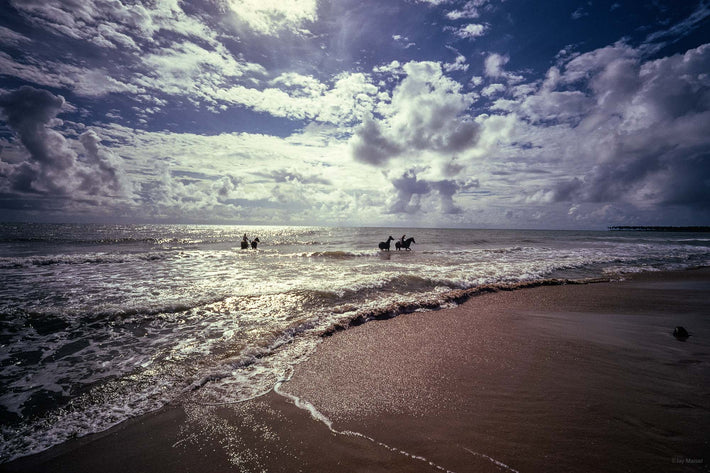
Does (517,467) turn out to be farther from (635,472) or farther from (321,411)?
(321,411)

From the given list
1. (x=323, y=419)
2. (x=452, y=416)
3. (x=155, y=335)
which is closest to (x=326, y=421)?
(x=323, y=419)

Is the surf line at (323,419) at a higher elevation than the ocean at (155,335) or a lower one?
higher

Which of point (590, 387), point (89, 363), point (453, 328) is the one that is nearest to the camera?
point (590, 387)

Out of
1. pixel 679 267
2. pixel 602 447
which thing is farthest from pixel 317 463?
pixel 679 267

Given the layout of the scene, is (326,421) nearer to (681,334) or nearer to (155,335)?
(155,335)

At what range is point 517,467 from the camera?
261cm

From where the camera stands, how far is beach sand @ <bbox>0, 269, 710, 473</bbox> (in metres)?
2.77

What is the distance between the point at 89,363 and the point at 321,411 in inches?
179

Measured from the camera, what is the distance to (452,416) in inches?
135

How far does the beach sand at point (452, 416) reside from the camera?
9.07 ft

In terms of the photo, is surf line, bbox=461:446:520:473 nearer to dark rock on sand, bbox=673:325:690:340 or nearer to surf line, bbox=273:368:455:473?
surf line, bbox=273:368:455:473

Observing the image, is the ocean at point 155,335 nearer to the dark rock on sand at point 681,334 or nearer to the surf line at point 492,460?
the surf line at point 492,460

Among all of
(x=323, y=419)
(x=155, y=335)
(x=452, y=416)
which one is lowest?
(x=155, y=335)

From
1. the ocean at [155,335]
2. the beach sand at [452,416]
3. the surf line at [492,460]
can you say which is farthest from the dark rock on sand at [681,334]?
the surf line at [492,460]
